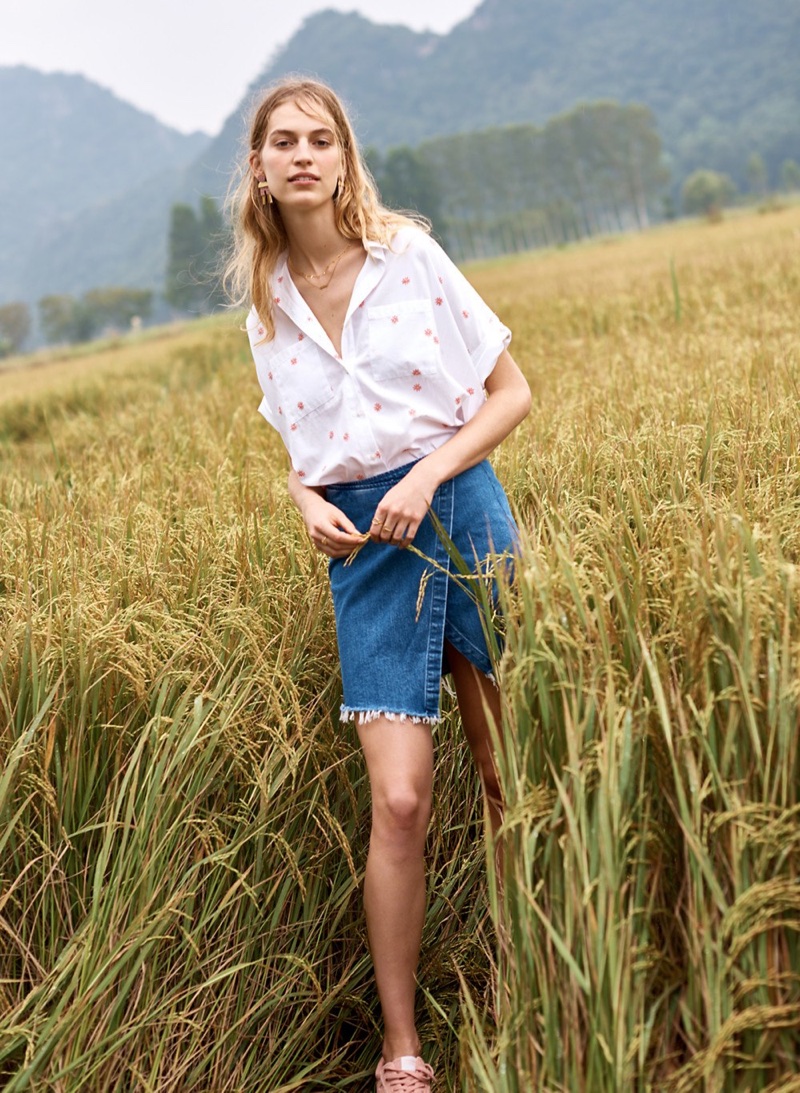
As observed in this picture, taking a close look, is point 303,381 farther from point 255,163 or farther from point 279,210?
point 255,163

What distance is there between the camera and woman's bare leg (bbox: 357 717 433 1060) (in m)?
1.69

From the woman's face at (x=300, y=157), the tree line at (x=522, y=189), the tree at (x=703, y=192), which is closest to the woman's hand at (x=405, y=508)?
the woman's face at (x=300, y=157)

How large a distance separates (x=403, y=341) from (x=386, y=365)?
0.05 metres

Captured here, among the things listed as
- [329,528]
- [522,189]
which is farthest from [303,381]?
[522,189]

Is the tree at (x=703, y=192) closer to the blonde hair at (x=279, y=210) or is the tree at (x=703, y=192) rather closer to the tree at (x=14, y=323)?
the tree at (x=14, y=323)

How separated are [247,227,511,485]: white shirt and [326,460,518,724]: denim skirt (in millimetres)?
73

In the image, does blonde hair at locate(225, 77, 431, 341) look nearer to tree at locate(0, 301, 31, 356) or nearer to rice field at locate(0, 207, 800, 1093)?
rice field at locate(0, 207, 800, 1093)

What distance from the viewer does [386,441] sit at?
1835 millimetres

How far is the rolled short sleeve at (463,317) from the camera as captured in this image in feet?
6.17

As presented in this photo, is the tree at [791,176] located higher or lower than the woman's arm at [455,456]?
lower

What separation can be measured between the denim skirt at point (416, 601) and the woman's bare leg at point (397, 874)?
8cm

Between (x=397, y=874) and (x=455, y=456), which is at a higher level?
(x=455, y=456)

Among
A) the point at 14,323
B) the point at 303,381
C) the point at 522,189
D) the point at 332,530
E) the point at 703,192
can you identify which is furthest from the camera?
the point at 14,323

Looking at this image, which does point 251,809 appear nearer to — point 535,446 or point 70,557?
point 70,557
